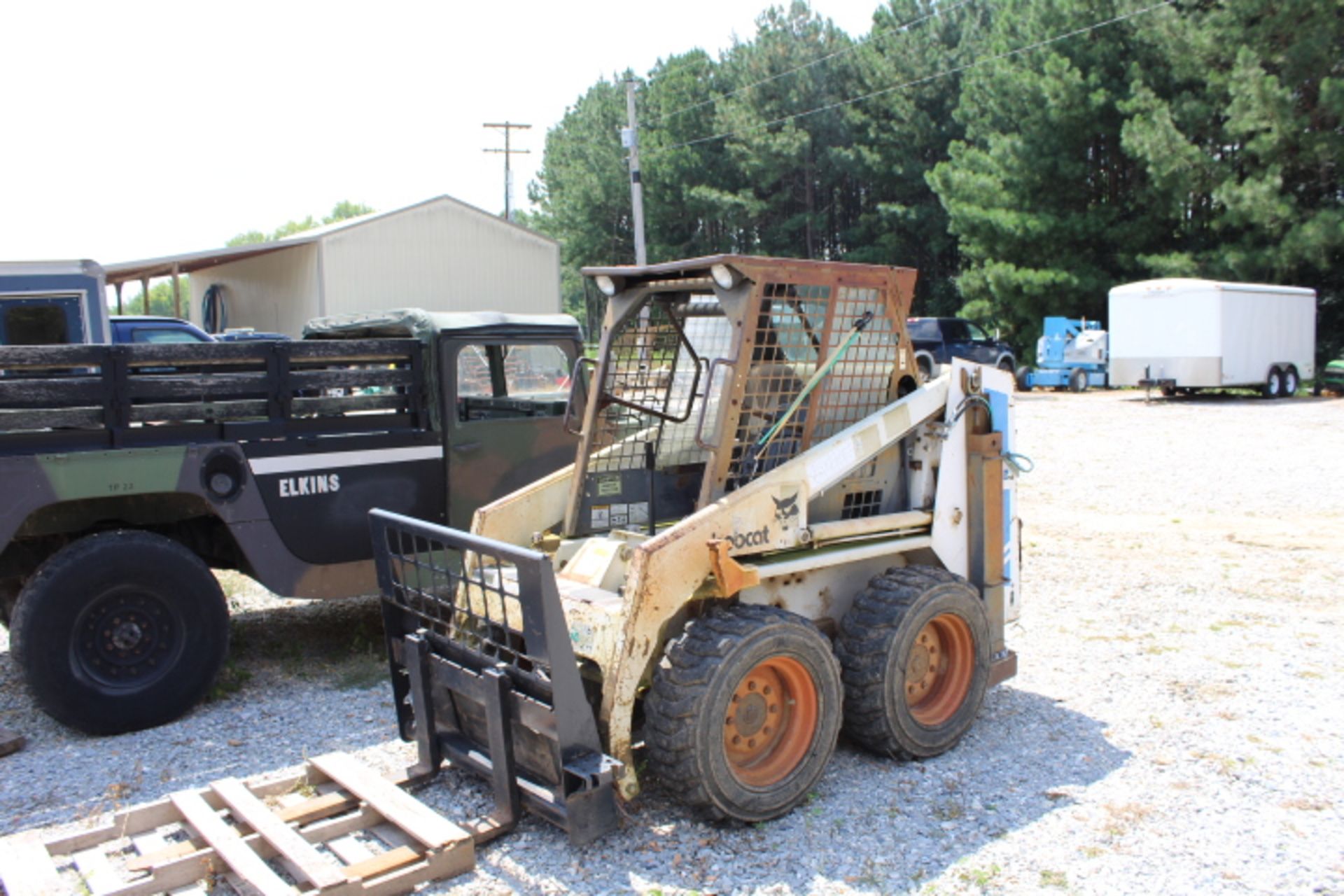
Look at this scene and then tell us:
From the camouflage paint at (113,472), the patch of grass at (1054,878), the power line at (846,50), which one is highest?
the power line at (846,50)

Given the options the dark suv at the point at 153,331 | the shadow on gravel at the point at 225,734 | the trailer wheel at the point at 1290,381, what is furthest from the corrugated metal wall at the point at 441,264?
the shadow on gravel at the point at 225,734

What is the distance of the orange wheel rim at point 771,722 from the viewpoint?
14.8 feet

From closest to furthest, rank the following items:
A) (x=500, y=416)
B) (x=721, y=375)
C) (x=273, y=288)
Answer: (x=721, y=375) < (x=500, y=416) < (x=273, y=288)

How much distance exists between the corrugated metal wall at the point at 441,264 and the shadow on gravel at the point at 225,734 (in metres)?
22.8

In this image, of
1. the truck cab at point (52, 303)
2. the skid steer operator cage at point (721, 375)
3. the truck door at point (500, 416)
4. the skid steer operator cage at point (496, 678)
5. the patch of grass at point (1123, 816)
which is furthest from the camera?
the truck cab at point (52, 303)

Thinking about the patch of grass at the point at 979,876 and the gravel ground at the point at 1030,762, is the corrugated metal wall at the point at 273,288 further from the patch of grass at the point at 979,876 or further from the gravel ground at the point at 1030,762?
the patch of grass at the point at 979,876

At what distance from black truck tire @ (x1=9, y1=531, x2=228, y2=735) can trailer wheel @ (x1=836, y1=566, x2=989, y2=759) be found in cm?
336

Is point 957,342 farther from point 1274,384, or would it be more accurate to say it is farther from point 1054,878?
point 1054,878

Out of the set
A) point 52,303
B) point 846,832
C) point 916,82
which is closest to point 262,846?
point 846,832

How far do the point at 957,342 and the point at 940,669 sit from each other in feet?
77.7

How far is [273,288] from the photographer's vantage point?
1220 inches

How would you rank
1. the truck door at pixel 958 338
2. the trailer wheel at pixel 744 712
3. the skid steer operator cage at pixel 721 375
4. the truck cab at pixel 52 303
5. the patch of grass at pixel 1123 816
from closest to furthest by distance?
the trailer wheel at pixel 744 712, the patch of grass at pixel 1123 816, the skid steer operator cage at pixel 721 375, the truck cab at pixel 52 303, the truck door at pixel 958 338

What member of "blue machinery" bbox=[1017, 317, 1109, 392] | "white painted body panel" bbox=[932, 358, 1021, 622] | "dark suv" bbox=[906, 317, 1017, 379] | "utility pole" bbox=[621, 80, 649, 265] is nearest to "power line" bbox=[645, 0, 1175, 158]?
"blue machinery" bbox=[1017, 317, 1109, 392]

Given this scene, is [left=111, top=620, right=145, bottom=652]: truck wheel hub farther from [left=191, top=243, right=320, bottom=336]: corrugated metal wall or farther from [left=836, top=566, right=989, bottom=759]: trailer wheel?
[left=191, top=243, right=320, bottom=336]: corrugated metal wall
